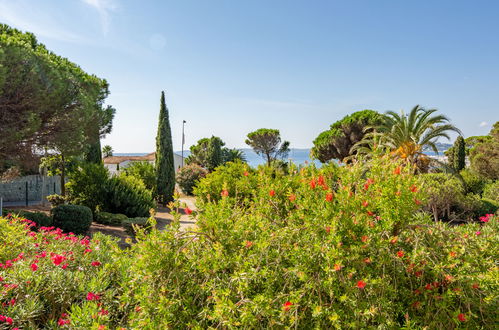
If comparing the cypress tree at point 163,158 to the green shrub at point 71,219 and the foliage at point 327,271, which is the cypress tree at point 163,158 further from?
the foliage at point 327,271

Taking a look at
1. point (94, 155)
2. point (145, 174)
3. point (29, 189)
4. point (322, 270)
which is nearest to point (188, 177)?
point (145, 174)

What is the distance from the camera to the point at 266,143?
44.0m

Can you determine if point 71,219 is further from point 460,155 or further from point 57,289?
point 460,155

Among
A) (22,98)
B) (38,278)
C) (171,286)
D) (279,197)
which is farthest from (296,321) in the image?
(22,98)

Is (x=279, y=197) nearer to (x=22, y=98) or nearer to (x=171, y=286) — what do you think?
(x=171, y=286)

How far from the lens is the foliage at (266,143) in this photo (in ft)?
143

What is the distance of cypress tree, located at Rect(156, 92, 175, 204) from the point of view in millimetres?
20812

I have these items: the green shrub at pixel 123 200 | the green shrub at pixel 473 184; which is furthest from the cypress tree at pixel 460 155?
the green shrub at pixel 123 200

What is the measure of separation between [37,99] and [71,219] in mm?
3807

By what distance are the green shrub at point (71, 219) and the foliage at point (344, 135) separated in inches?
784

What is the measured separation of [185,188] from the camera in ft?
87.7

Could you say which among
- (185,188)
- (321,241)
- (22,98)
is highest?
(22,98)

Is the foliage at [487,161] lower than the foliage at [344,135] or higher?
lower

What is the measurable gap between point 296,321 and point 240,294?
36cm
